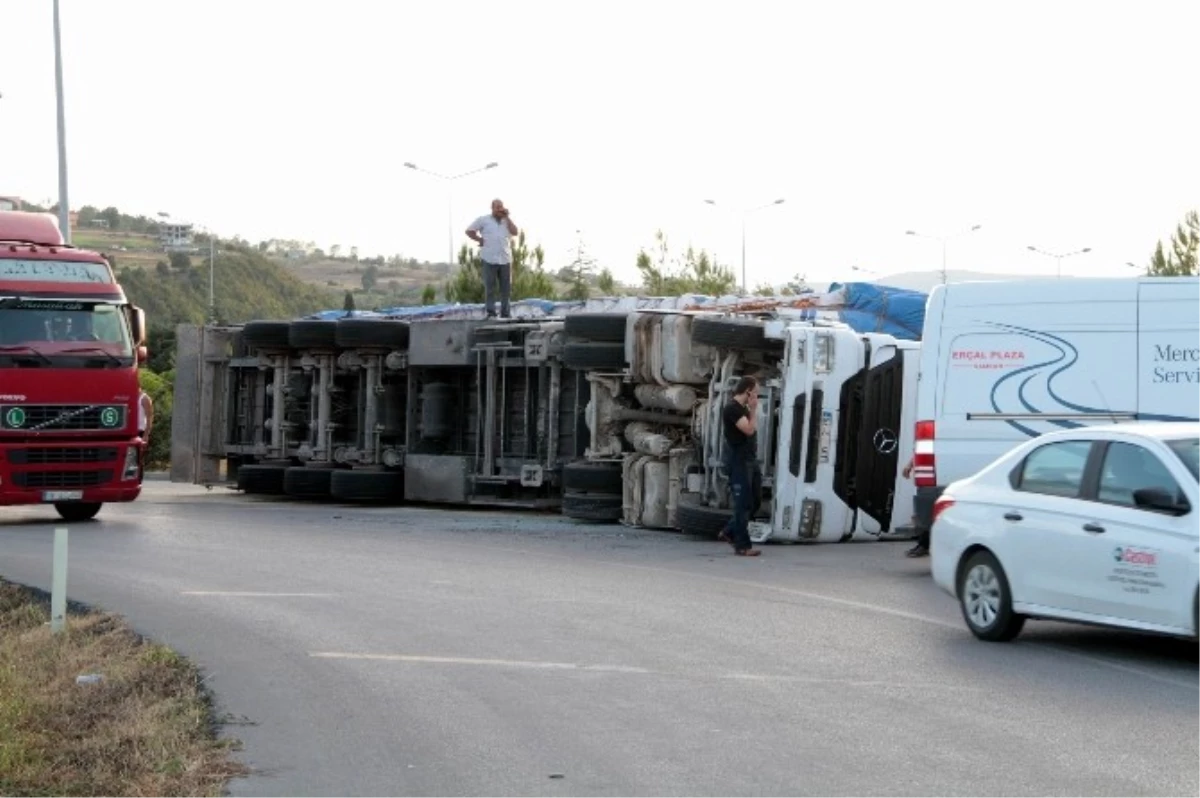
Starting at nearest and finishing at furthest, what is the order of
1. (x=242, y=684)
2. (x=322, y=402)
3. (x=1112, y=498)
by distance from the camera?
(x=242, y=684) → (x=1112, y=498) → (x=322, y=402)

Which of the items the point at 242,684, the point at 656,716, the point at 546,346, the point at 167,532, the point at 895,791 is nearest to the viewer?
the point at 895,791

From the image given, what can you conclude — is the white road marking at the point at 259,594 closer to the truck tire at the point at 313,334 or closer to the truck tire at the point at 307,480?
the truck tire at the point at 307,480

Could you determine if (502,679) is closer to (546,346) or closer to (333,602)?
(333,602)

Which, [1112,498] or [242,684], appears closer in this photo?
[242,684]

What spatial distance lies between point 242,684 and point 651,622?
361cm

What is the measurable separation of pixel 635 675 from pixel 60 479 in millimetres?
13477

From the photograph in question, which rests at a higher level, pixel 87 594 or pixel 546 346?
pixel 546 346

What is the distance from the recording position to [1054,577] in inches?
491

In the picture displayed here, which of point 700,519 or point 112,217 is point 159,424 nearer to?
point 700,519

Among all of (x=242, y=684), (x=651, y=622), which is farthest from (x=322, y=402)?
(x=242, y=684)

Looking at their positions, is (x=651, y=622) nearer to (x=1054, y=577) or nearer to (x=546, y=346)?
(x=1054, y=577)

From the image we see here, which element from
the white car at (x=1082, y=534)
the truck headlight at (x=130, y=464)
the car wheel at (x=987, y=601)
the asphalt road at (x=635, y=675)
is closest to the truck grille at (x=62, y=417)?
the truck headlight at (x=130, y=464)

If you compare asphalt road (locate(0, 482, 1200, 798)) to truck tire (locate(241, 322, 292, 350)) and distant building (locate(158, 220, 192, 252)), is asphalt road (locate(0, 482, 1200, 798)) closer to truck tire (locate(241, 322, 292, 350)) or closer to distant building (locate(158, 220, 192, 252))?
truck tire (locate(241, 322, 292, 350))

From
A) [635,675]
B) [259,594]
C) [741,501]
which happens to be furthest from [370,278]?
[635,675]
